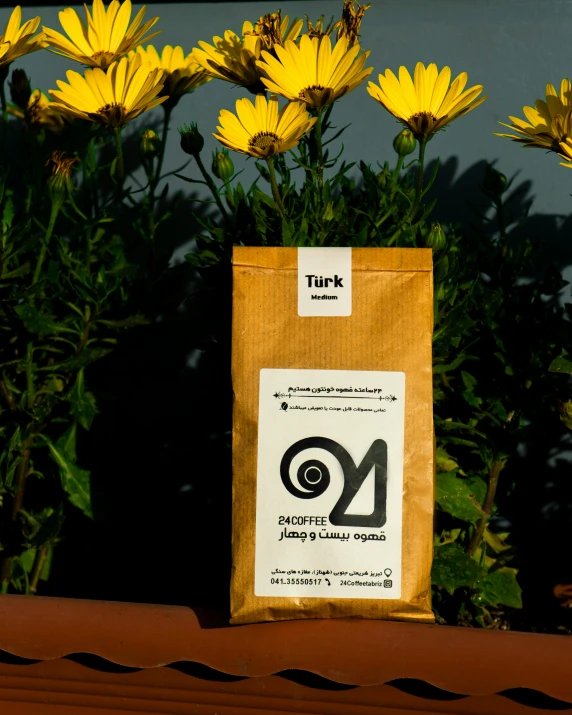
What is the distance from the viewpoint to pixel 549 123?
88 cm

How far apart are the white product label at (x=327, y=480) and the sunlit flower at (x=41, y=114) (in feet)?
1.75

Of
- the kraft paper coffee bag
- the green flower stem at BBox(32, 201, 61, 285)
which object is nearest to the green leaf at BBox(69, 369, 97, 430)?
the green flower stem at BBox(32, 201, 61, 285)

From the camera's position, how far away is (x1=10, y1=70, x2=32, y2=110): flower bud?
0.98 metres

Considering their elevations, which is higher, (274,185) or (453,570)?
(274,185)

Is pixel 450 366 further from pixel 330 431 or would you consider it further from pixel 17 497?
pixel 17 497

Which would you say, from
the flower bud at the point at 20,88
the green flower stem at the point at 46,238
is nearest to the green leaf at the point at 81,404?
the green flower stem at the point at 46,238

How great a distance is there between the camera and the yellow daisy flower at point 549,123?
2.71ft

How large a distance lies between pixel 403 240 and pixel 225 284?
0.20 meters

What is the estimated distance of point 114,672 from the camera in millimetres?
822

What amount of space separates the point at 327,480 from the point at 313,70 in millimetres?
418

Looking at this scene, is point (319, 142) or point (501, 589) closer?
point (319, 142)

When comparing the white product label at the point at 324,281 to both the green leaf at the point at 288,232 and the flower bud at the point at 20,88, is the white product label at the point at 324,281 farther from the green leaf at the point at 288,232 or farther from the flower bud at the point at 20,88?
the flower bud at the point at 20,88

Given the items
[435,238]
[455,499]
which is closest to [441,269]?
[435,238]

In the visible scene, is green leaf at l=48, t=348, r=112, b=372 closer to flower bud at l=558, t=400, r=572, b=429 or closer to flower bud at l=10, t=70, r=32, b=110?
flower bud at l=10, t=70, r=32, b=110
